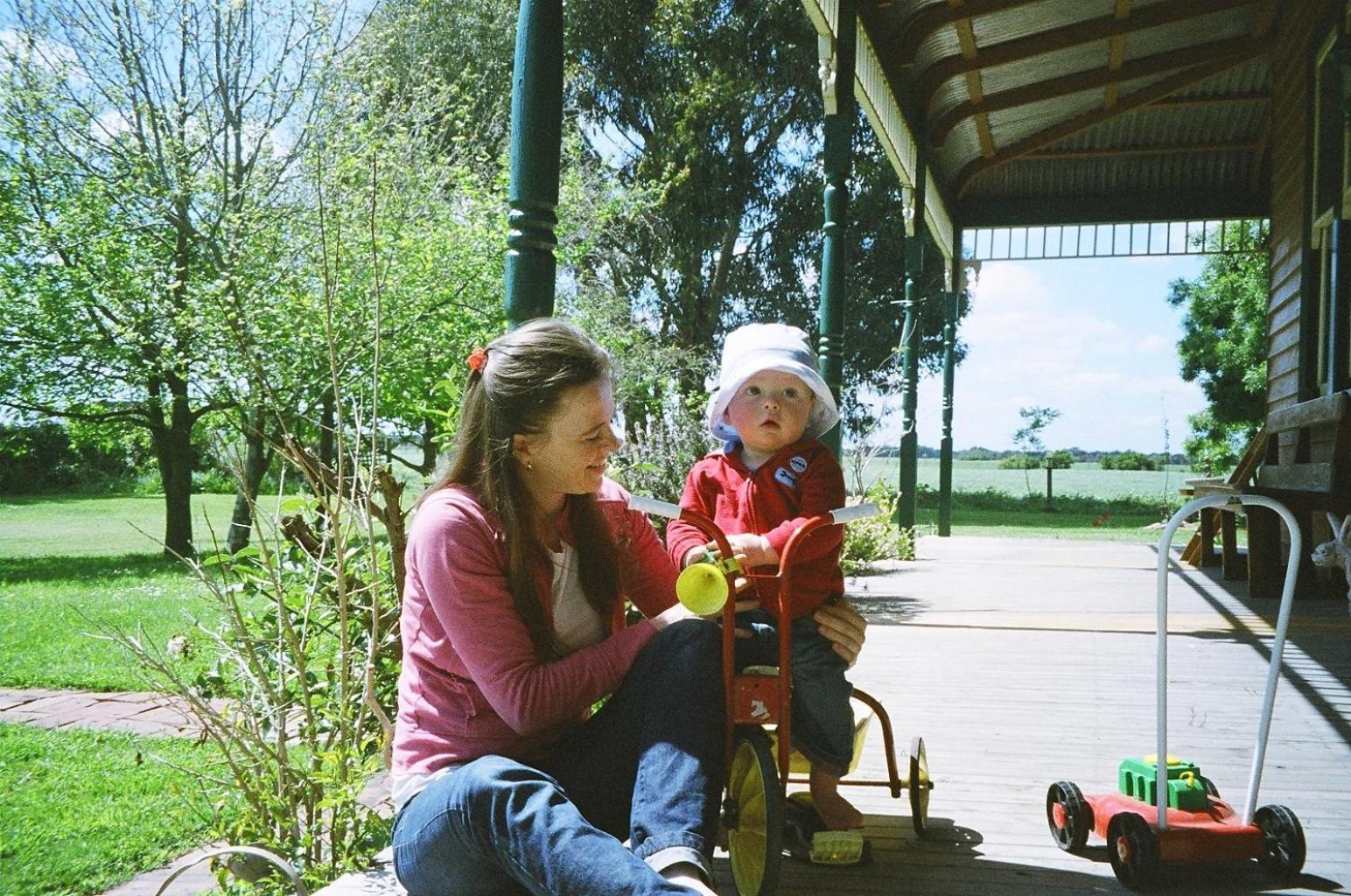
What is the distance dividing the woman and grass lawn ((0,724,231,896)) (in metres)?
1.06

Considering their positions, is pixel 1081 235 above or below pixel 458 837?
above

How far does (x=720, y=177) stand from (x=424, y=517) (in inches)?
730

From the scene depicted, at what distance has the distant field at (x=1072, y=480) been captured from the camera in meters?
29.5

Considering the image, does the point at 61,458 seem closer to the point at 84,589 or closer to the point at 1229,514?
the point at 84,589

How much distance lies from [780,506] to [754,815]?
26.3 inches

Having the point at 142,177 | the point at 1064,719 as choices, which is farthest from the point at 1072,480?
the point at 1064,719

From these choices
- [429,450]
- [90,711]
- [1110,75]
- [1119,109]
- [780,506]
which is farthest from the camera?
[429,450]

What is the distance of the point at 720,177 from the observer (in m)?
19.9

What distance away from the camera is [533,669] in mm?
1929

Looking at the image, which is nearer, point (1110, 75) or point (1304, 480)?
point (1304, 480)

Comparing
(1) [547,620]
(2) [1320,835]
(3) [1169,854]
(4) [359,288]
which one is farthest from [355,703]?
(4) [359,288]

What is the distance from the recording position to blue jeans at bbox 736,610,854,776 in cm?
231

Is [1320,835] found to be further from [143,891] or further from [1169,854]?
[143,891]

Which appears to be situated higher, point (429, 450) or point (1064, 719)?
point (429, 450)
